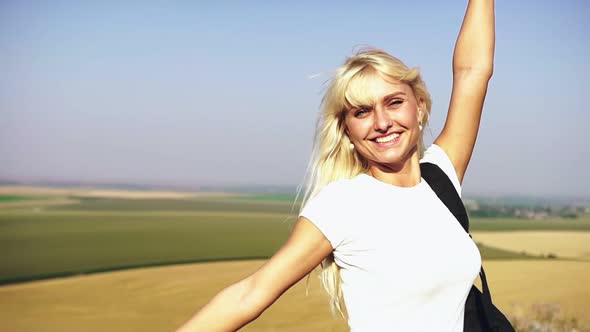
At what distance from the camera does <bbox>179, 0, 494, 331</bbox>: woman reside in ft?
7.18

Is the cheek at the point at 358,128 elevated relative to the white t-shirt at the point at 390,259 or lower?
elevated

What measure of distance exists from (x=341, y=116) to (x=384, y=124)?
20cm

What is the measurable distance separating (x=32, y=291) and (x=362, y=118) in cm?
1277

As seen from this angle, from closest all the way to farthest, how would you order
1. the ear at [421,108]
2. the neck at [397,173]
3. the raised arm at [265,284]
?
the raised arm at [265,284] < the neck at [397,173] < the ear at [421,108]

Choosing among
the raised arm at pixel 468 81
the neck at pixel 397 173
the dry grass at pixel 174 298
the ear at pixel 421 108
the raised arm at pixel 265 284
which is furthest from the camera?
the dry grass at pixel 174 298

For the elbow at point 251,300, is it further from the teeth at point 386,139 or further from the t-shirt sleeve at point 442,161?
the t-shirt sleeve at point 442,161

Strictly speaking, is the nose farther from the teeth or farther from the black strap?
the black strap

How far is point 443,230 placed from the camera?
2.39 m

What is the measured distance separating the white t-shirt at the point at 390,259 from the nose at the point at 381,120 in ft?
0.72

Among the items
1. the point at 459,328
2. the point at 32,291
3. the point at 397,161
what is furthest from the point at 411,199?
the point at 32,291

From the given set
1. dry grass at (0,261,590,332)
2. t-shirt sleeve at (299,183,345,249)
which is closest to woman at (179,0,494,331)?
t-shirt sleeve at (299,183,345,249)

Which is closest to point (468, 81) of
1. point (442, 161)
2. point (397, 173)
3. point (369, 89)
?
point (442, 161)

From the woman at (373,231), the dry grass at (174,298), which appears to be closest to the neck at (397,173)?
the woman at (373,231)

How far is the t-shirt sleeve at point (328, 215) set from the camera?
2172 mm
